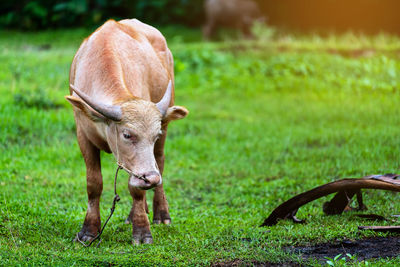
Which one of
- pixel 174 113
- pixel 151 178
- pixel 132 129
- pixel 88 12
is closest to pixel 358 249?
pixel 151 178

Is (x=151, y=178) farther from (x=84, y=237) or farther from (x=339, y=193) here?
(x=339, y=193)

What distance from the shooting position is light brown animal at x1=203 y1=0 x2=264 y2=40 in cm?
1666

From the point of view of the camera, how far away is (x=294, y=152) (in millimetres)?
8297

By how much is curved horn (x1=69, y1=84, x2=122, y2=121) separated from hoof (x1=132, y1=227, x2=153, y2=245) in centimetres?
94

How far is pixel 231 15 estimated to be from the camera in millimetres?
16750

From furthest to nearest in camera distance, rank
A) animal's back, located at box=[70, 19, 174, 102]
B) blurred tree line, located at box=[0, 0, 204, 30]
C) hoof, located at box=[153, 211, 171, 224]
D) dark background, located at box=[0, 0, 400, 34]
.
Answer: blurred tree line, located at box=[0, 0, 204, 30] < dark background, located at box=[0, 0, 400, 34] < hoof, located at box=[153, 211, 171, 224] < animal's back, located at box=[70, 19, 174, 102]

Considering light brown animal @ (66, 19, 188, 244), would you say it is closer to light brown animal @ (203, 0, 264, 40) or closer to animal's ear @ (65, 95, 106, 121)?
animal's ear @ (65, 95, 106, 121)

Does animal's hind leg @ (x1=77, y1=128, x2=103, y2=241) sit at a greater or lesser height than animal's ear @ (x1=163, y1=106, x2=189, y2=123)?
lesser

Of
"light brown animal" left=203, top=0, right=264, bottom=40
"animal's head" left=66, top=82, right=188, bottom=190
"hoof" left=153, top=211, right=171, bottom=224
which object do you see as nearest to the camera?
"animal's head" left=66, top=82, right=188, bottom=190

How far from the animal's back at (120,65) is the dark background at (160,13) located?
12.6m

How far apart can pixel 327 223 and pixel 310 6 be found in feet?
46.1

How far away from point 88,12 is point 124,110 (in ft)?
51.0

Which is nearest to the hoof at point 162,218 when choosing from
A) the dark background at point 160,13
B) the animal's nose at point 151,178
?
the animal's nose at point 151,178

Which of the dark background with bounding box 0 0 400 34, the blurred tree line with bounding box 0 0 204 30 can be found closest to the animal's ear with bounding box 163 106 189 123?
the dark background with bounding box 0 0 400 34
